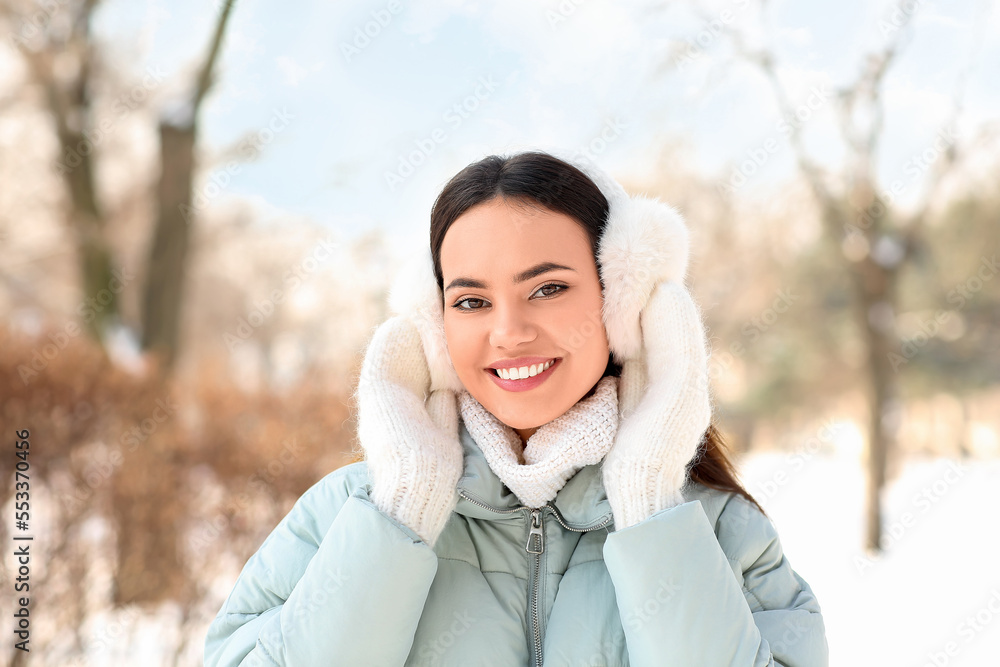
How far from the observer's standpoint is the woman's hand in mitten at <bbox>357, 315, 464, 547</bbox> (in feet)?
4.76

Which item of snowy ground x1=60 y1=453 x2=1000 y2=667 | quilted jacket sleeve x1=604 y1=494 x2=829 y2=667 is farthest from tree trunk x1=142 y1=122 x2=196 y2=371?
quilted jacket sleeve x1=604 y1=494 x2=829 y2=667

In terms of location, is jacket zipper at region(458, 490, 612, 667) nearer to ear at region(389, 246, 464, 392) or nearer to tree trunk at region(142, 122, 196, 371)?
ear at region(389, 246, 464, 392)

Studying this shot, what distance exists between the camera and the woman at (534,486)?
1.34 metres

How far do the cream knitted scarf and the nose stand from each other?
220mm

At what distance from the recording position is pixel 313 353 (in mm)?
5035

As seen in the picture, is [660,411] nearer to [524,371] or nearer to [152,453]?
[524,371]

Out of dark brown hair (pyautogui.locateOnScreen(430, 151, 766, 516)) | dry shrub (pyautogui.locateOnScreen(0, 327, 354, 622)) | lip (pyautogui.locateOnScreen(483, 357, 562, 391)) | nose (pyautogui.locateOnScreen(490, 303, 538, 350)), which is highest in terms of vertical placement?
dark brown hair (pyautogui.locateOnScreen(430, 151, 766, 516))

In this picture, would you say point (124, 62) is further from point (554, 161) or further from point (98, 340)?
point (554, 161)

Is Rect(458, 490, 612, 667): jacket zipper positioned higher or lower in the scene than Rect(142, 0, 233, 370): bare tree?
lower

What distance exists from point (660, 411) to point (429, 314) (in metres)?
0.59

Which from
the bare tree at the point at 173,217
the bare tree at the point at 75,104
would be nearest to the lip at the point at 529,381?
the bare tree at the point at 173,217

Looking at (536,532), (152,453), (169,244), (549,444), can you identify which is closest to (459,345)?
(549,444)

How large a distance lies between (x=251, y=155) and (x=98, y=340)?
177 cm

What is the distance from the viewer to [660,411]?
1.50m
